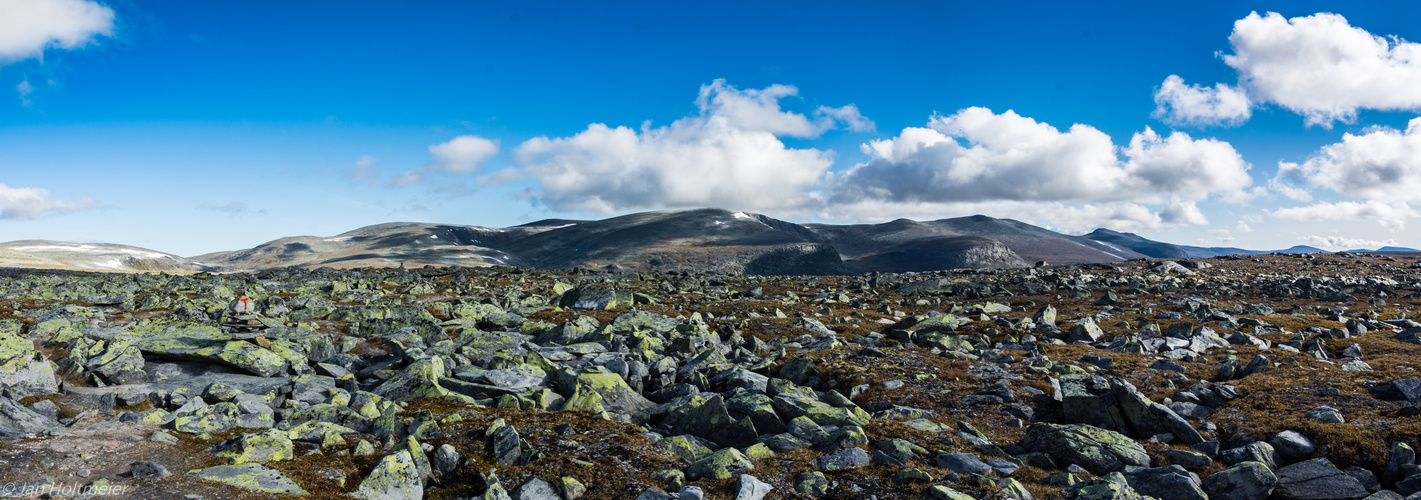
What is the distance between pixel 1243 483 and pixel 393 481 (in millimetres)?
12897

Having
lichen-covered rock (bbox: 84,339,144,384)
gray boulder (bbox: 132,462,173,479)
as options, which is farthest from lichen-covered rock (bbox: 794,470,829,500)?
lichen-covered rock (bbox: 84,339,144,384)

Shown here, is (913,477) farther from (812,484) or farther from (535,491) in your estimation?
(535,491)

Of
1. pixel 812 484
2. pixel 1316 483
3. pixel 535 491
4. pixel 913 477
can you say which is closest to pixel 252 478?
pixel 535 491

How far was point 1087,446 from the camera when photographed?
10828mm

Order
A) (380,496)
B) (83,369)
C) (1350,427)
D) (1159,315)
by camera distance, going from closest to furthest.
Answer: (380,496) < (1350,427) < (83,369) < (1159,315)

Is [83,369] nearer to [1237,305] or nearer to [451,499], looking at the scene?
[451,499]

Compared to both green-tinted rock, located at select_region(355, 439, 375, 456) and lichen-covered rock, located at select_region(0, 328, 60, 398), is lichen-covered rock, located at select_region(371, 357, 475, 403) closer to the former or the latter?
green-tinted rock, located at select_region(355, 439, 375, 456)

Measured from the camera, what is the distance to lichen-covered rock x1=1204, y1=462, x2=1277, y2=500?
9.05 m

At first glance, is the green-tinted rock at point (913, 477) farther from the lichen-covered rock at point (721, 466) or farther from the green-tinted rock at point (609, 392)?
the green-tinted rock at point (609, 392)

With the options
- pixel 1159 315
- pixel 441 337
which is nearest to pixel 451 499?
pixel 441 337

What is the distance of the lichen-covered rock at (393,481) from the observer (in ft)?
29.2

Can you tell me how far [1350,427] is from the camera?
11047mm

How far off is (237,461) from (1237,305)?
4612cm

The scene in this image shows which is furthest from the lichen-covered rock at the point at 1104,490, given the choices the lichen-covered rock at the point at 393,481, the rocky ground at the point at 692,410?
Result: the lichen-covered rock at the point at 393,481
